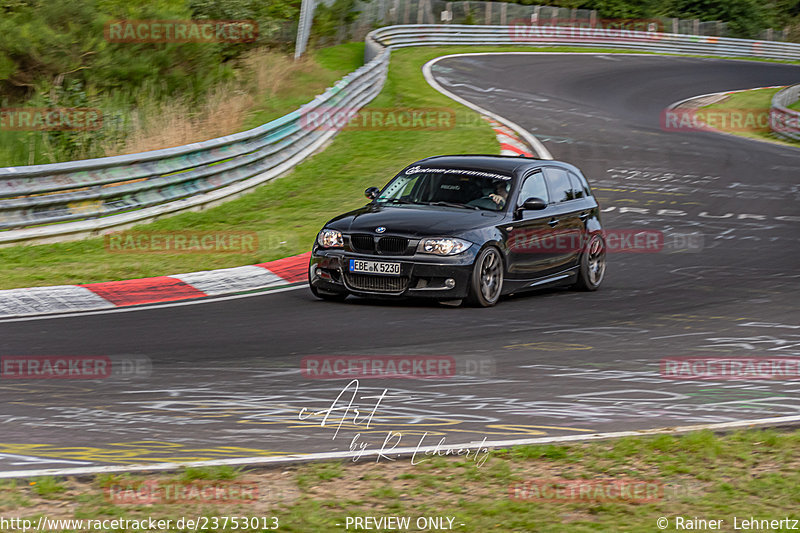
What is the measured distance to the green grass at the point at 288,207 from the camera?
1276cm

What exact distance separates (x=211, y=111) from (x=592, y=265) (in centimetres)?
1006

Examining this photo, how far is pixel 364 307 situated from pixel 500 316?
4.53ft

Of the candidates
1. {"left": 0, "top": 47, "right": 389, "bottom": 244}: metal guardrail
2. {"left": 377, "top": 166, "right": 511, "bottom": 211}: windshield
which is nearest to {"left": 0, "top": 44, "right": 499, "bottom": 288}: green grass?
{"left": 0, "top": 47, "right": 389, "bottom": 244}: metal guardrail

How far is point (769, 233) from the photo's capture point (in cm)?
1673

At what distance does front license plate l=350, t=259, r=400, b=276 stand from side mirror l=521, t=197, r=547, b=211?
68.3 inches

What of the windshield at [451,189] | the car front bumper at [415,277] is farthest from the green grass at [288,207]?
the car front bumper at [415,277]

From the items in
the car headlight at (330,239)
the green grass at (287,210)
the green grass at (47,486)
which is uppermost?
the green grass at (47,486)

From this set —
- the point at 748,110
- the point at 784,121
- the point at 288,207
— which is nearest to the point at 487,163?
the point at 288,207

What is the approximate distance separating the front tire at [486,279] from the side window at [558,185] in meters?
1.68

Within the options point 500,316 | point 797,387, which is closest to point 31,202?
point 500,316

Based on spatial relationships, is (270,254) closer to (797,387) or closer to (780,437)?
(797,387)

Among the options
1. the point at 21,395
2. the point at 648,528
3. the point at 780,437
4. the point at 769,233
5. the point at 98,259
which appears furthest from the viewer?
the point at 769,233

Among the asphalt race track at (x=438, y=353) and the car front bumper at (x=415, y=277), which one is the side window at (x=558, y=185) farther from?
the car front bumper at (x=415, y=277)

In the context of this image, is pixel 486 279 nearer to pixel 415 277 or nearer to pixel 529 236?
pixel 415 277
